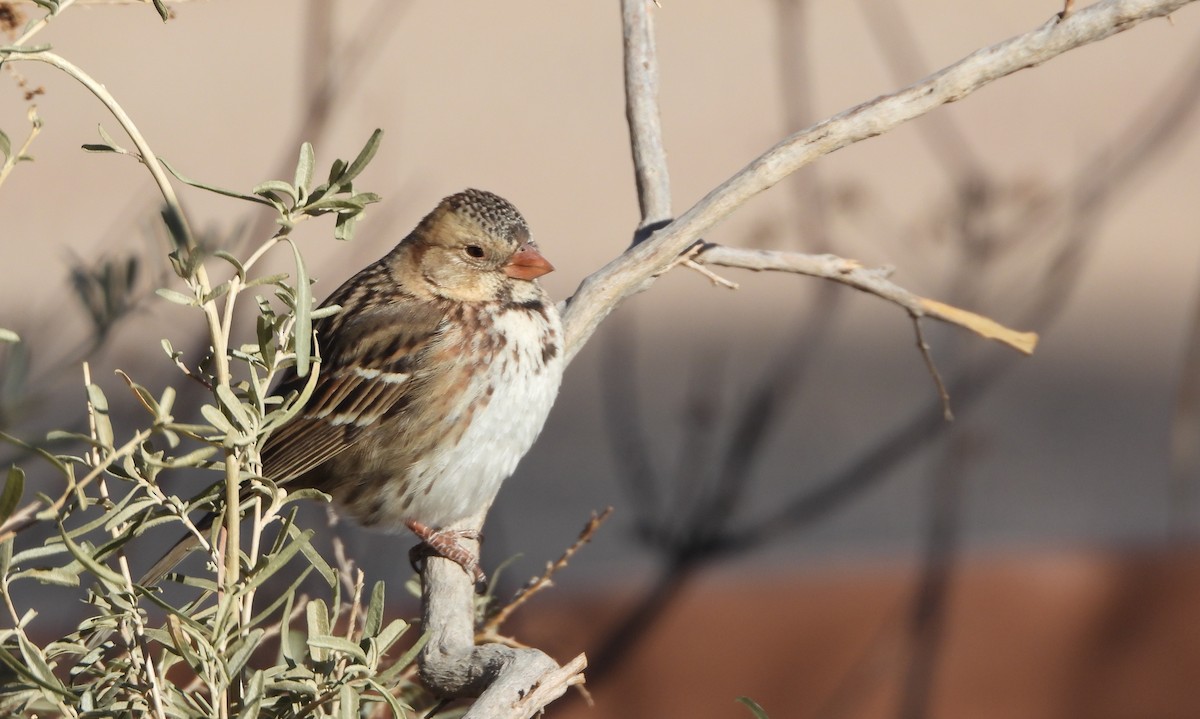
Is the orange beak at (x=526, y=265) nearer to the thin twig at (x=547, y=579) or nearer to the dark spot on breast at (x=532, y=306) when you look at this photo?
the dark spot on breast at (x=532, y=306)

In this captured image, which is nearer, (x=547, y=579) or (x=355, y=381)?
(x=547, y=579)

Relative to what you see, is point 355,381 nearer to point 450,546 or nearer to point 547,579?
point 450,546

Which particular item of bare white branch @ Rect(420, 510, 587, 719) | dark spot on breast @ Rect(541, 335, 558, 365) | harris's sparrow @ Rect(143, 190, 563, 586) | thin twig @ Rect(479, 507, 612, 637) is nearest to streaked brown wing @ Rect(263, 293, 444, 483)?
harris's sparrow @ Rect(143, 190, 563, 586)

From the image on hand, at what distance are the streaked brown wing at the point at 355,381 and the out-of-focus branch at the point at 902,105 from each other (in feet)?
2.27

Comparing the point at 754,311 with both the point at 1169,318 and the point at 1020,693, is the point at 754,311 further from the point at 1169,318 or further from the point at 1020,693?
the point at 1020,693

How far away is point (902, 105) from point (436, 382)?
103cm

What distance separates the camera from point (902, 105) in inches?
71.1

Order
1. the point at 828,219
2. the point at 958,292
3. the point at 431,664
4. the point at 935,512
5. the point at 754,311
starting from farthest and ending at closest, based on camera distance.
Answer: the point at 754,311
the point at 828,219
the point at 958,292
the point at 935,512
the point at 431,664

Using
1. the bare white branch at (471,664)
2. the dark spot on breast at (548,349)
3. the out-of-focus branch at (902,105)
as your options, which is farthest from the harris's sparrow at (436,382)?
the out-of-focus branch at (902,105)

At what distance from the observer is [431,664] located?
1.71 m

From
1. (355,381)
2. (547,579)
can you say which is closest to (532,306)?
(355,381)

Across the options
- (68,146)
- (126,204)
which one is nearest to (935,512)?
(126,204)

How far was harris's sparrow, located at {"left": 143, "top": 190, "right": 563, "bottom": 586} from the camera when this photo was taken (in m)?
2.43

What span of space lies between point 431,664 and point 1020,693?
5.23 ft
